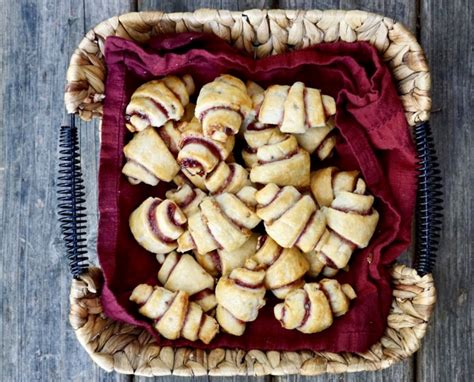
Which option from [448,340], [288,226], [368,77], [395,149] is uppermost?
[368,77]

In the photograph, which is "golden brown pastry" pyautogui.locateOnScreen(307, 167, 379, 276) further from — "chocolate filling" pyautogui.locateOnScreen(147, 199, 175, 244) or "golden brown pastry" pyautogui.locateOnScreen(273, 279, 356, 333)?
"chocolate filling" pyautogui.locateOnScreen(147, 199, 175, 244)

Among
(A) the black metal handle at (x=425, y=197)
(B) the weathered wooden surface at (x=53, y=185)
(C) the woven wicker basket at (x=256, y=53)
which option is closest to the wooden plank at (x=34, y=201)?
(B) the weathered wooden surface at (x=53, y=185)

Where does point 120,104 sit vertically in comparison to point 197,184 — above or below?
above

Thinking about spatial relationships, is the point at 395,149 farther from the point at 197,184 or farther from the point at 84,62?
the point at 84,62

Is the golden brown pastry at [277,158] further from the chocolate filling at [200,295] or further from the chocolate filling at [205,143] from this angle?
the chocolate filling at [200,295]

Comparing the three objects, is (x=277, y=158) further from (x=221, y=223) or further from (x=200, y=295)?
(x=200, y=295)

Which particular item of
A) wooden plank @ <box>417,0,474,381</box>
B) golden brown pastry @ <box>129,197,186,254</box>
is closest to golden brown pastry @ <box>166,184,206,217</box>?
golden brown pastry @ <box>129,197,186,254</box>

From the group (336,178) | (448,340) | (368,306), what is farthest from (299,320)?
(448,340)
